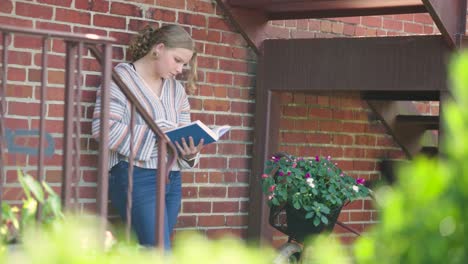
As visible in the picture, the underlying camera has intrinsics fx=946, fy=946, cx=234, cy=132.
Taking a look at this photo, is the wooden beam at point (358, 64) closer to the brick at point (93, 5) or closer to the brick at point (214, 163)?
the brick at point (214, 163)

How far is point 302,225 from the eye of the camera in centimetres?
503

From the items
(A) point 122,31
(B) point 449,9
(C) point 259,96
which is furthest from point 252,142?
(B) point 449,9

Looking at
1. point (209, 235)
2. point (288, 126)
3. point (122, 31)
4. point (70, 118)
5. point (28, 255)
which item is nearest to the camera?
point (28, 255)

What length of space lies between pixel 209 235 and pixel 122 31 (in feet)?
4.28

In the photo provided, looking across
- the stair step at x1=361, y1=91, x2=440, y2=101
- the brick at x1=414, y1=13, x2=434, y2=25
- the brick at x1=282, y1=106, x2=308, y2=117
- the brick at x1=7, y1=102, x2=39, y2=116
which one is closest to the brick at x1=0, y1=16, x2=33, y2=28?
the brick at x1=7, y1=102, x2=39, y2=116

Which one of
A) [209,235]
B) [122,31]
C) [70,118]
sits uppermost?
[122,31]

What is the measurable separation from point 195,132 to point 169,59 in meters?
0.42

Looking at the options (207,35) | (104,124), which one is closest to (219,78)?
(207,35)

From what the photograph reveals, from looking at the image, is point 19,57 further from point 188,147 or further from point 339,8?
point 339,8

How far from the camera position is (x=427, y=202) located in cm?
114

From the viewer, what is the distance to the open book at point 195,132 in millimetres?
4320

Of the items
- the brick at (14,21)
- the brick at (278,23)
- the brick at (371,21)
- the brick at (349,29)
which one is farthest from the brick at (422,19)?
the brick at (14,21)

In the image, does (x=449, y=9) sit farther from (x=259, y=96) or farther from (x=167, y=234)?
(x=167, y=234)

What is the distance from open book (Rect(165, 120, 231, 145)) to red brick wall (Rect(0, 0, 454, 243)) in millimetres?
522
